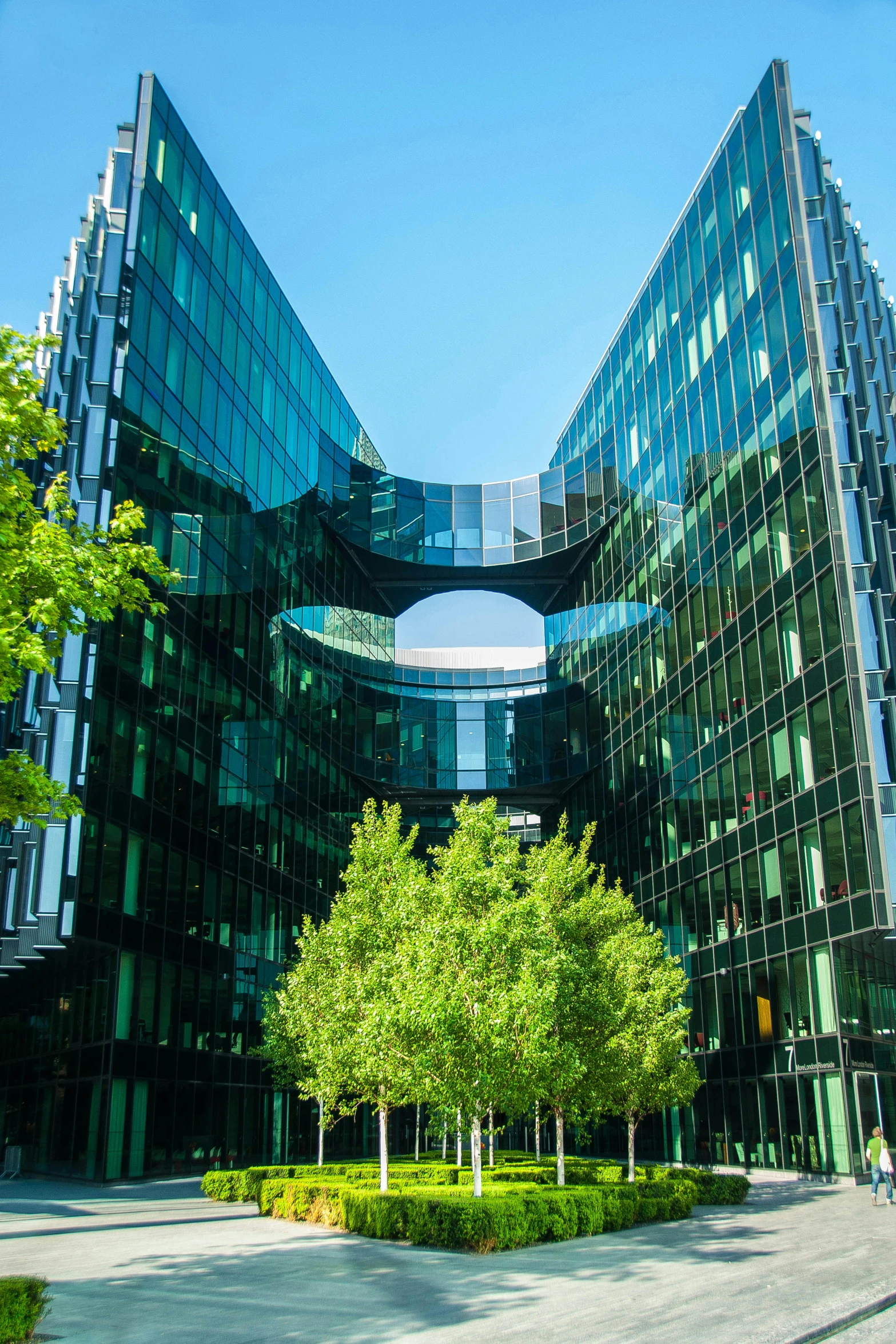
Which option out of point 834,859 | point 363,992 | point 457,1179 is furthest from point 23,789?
point 834,859

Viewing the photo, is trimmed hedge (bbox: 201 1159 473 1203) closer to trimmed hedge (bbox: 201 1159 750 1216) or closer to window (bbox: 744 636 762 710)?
trimmed hedge (bbox: 201 1159 750 1216)

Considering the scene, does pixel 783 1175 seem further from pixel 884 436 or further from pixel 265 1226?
pixel 884 436

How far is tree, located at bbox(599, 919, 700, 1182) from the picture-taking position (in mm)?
28672

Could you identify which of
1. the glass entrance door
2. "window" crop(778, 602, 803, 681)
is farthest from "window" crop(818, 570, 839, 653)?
the glass entrance door

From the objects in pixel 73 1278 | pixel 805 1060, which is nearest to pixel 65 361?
pixel 73 1278

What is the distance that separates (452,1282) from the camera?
554 inches

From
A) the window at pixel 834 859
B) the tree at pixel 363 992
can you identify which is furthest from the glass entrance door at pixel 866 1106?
the tree at pixel 363 992

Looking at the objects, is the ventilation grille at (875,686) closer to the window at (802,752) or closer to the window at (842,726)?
the window at (842,726)

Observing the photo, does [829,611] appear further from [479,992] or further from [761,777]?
[479,992]

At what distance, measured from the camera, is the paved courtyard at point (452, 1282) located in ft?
36.5

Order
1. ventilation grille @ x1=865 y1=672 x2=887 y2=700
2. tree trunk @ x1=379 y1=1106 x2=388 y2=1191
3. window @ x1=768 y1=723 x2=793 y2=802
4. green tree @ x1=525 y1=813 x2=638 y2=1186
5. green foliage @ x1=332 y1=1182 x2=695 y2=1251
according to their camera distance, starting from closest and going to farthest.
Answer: green foliage @ x1=332 y1=1182 x2=695 y2=1251 < green tree @ x1=525 y1=813 x2=638 y2=1186 < tree trunk @ x1=379 y1=1106 x2=388 y2=1191 < ventilation grille @ x1=865 y1=672 x2=887 y2=700 < window @ x1=768 y1=723 x2=793 y2=802

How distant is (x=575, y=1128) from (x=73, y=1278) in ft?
144

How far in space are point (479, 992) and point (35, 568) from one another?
1224cm

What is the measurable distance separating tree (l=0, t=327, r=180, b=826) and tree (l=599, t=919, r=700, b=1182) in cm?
1810
